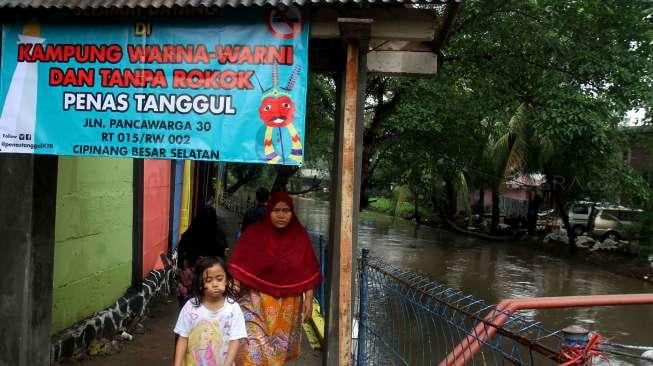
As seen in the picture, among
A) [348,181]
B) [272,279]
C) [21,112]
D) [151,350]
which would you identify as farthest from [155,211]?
[348,181]

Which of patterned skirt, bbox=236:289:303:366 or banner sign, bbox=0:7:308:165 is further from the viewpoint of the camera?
patterned skirt, bbox=236:289:303:366

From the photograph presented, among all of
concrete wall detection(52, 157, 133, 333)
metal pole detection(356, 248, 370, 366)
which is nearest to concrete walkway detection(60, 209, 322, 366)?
concrete wall detection(52, 157, 133, 333)

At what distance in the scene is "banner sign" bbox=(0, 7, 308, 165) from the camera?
362 centimetres

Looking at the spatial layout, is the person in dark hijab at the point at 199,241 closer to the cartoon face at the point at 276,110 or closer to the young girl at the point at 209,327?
the young girl at the point at 209,327

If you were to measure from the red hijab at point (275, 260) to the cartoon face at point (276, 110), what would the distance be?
0.79 metres

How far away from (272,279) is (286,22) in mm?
1827

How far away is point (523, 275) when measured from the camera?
15805mm

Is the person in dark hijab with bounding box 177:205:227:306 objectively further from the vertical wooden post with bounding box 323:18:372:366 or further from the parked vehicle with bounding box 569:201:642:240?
the parked vehicle with bounding box 569:201:642:240

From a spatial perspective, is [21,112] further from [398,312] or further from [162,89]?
[398,312]

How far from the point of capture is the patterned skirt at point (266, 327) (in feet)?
13.8

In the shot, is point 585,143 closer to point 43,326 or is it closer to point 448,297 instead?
point 448,297

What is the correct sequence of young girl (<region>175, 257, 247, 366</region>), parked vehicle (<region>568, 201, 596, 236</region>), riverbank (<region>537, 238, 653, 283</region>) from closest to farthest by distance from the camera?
young girl (<region>175, 257, 247, 366</region>) < riverbank (<region>537, 238, 653, 283</region>) < parked vehicle (<region>568, 201, 596, 236</region>)

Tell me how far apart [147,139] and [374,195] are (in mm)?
48186

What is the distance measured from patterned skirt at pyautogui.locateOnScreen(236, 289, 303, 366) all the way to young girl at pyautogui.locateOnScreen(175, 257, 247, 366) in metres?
0.75
